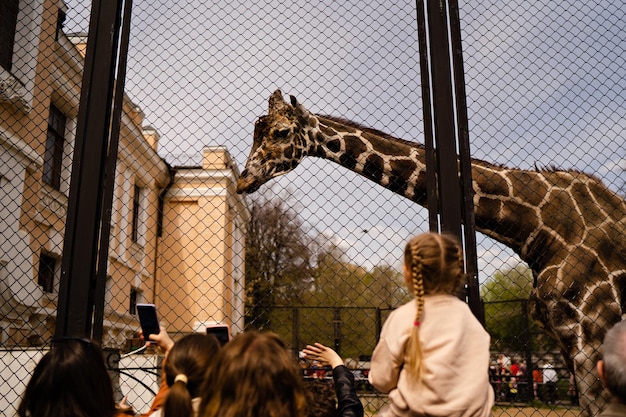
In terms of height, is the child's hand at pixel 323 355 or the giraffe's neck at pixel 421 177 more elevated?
the giraffe's neck at pixel 421 177

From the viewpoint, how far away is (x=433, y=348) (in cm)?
190

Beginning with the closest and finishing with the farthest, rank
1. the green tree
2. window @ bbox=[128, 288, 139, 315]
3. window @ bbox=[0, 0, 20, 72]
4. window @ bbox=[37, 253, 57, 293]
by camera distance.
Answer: the green tree → window @ bbox=[0, 0, 20, 72] → window @ bbox=[37, 253, 57, 293] → window @ bbox=[128, 288, 139, 315]

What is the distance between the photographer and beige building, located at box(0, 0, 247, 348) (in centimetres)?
830

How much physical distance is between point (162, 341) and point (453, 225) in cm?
147

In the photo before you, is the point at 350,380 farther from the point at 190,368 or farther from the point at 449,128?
the point at 449,128

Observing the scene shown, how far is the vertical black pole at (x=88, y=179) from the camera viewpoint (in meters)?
2.81

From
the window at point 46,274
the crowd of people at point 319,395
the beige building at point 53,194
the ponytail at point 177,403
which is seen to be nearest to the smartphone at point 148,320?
the crowd of people at point 319,395

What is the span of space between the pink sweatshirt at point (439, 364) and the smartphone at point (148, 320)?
103 cm

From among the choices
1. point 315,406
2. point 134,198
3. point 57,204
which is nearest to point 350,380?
point 315,406

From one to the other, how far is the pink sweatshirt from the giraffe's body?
2305 mm

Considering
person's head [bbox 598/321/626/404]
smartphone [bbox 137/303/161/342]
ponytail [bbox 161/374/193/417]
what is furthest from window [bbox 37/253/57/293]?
person's head [bbox 598/321/626/404]

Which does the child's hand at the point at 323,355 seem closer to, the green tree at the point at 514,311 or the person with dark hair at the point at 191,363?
the person with dark hair at the point at 191,363

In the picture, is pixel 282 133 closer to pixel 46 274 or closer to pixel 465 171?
pixel 465 171

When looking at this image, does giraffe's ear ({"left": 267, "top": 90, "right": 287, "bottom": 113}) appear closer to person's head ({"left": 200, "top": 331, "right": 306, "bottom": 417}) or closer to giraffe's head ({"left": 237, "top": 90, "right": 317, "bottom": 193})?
giraffe's head ({"left": 237, "top": 90, "right": 317, "bottom": 193})
